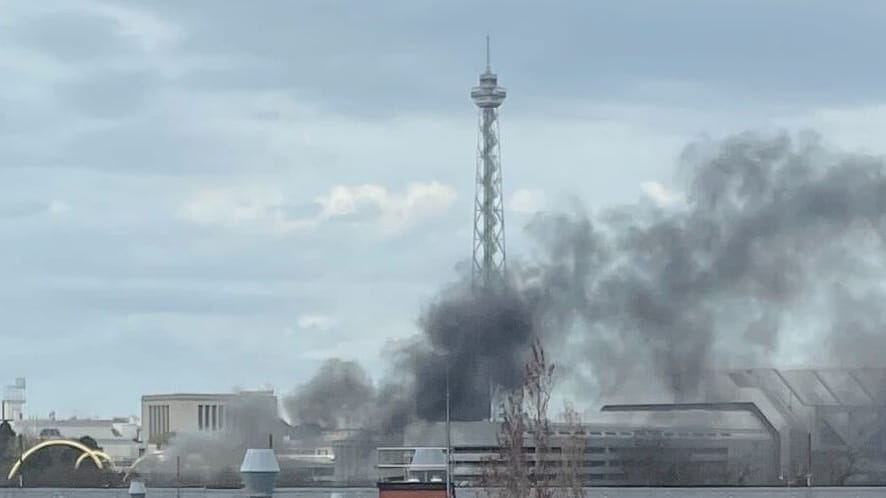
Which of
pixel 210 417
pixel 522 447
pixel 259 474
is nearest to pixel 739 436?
pixel 210 417

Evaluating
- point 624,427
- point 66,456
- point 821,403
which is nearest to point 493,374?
point 624,427

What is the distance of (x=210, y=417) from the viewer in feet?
590

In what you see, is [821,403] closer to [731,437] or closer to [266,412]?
[731,437]

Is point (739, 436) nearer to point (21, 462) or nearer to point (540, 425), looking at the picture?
point (21, 462)

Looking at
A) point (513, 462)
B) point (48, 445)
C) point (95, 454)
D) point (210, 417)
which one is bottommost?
point (513, 462)

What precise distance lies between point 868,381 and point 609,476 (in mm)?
27612

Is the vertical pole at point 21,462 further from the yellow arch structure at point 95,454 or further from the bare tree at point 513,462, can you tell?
the bare tree at point 513,462

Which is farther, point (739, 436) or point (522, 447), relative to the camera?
point (739, 436)

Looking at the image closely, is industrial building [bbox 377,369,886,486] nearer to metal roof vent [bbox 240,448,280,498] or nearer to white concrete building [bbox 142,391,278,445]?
white concrete building [bbox 142,391,278,445]

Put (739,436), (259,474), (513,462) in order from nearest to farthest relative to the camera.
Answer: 1. (259,474)
2. (513,462)
3. (739,436)

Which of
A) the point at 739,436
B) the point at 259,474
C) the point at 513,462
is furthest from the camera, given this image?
the point at 739,436

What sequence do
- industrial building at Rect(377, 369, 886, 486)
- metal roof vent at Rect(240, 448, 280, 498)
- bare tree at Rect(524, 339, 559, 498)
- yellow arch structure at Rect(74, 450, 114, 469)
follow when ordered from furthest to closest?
yellow arch structure at Rect(74, 450, 114, 469) → industrial building at Rect(377, 369, 886, 486) → bare tree at Rect(524, 339, 559, 498) → metal roof vent at Rect(240, 448, 280, 498)

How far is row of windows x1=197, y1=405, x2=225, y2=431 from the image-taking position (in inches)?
6637

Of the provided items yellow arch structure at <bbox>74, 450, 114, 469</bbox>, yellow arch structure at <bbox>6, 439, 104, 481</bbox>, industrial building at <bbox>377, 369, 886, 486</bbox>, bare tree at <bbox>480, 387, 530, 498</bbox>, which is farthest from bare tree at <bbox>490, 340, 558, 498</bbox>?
yellow arch structure at <bbox>74, 450, 114, 469</bbox>
